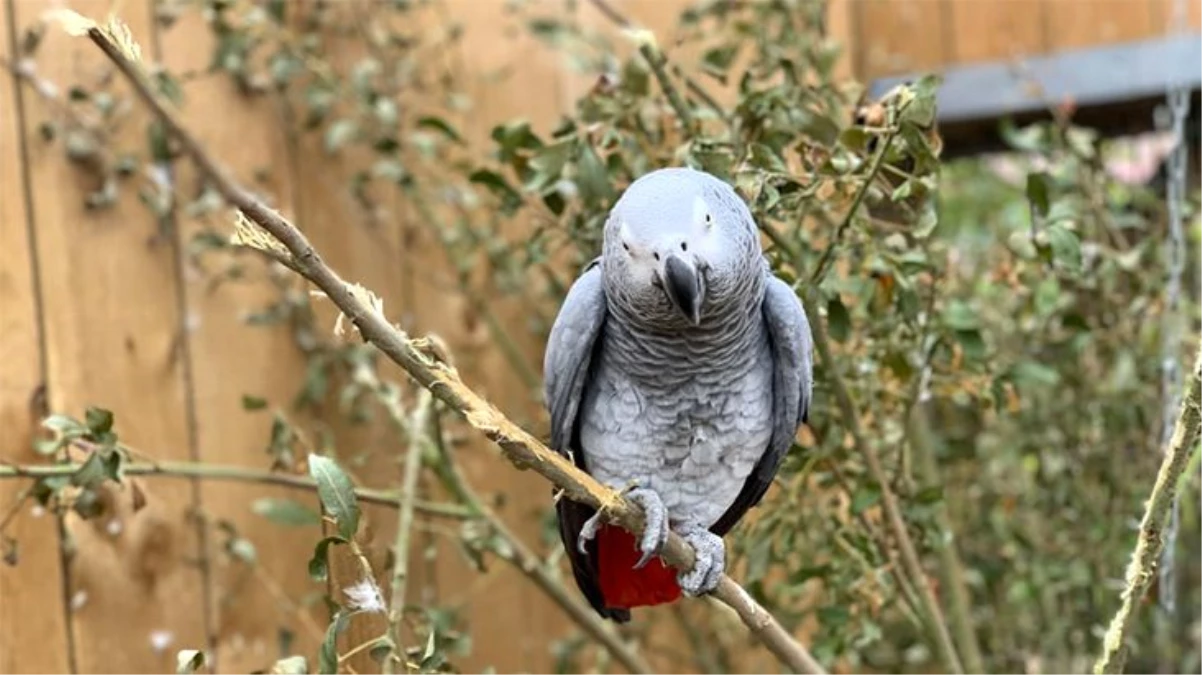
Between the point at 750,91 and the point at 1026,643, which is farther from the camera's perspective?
the point at 1026,643

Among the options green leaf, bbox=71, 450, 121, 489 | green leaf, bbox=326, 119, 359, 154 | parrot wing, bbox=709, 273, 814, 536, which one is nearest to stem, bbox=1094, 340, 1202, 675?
parrot wing, bbox=709, 273, 814, 536

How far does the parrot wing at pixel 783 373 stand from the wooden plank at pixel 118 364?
23.1 inches

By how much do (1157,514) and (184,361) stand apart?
89 cm

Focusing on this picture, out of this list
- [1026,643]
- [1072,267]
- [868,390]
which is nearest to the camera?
[1072,267]

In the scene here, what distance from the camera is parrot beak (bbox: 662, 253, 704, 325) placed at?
540mm

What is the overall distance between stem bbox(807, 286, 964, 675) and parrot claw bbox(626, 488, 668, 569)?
20 cm

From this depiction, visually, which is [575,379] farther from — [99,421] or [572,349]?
[99,421]

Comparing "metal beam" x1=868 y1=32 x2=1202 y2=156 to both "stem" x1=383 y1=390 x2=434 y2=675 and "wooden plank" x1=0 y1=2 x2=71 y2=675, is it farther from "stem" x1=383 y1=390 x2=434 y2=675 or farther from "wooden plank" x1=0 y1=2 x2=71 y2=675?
"wooden plank" x1=0 y1=2 x2=71 y2=675

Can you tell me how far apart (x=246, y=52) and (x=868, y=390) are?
2.34ft

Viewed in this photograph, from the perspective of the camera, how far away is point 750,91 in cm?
88

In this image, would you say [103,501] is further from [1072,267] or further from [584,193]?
[1072,267]

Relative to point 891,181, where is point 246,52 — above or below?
above

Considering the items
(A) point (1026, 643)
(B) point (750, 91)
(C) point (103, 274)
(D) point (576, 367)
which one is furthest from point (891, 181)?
(A) point (1026, 643)

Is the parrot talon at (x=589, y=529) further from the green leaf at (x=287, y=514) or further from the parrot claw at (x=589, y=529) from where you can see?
the green leaf at (x=287, y=514)
